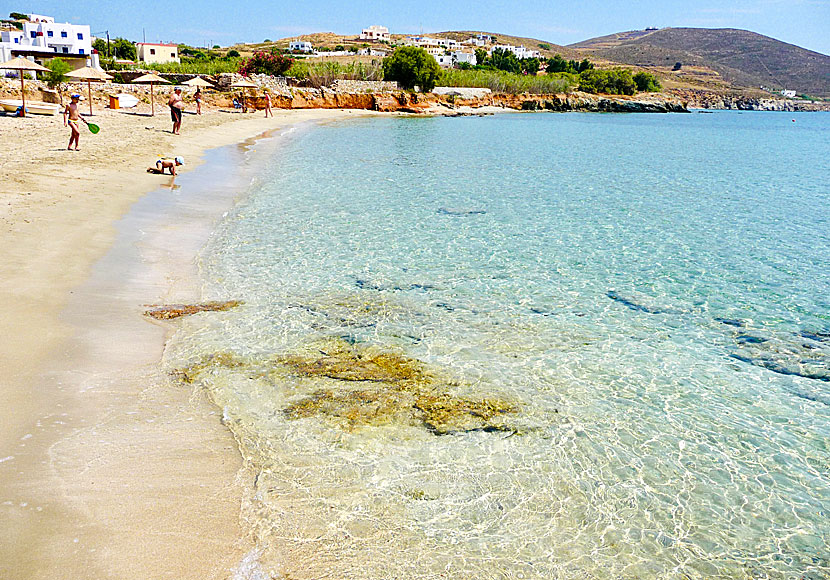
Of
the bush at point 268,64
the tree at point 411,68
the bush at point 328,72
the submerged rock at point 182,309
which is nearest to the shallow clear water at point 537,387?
the submerged rock at point 182,309

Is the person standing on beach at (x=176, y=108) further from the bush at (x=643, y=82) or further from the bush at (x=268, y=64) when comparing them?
the bush at (x=643, y=82)

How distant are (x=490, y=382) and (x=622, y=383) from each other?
158cm

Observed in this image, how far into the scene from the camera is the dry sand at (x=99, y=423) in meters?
3.86

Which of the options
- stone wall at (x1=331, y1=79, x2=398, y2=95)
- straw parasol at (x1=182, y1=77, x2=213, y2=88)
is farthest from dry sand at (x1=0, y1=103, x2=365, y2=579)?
stone wall at (x1=331, y1=79, x2=398, y2=95)

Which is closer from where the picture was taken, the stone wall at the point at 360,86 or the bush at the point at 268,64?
the bush at the point at 268,64

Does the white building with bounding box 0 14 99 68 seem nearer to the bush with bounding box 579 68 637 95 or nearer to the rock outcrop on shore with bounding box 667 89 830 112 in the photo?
the bush with bounding box 579 68 637 95

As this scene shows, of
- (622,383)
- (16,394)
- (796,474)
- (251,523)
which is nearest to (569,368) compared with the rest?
(622,383)

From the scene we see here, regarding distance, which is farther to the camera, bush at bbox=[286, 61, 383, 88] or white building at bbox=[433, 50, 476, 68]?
white building at bbox=[433, 50, 476, 68]

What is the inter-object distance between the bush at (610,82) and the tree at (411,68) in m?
57.1

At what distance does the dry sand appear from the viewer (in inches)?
152

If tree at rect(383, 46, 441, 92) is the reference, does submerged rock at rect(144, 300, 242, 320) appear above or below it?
below

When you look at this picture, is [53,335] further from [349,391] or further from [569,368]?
[569,368]

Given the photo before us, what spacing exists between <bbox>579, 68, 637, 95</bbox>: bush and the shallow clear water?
387 ft

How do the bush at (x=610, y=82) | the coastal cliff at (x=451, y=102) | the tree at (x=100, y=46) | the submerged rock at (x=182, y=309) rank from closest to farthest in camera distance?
the submerged rock at (x=182, y=309) → the coastal cliff at (x=451, y=102) → the tree at (x=100, y=46) → the bush at (x=610, y=82)
